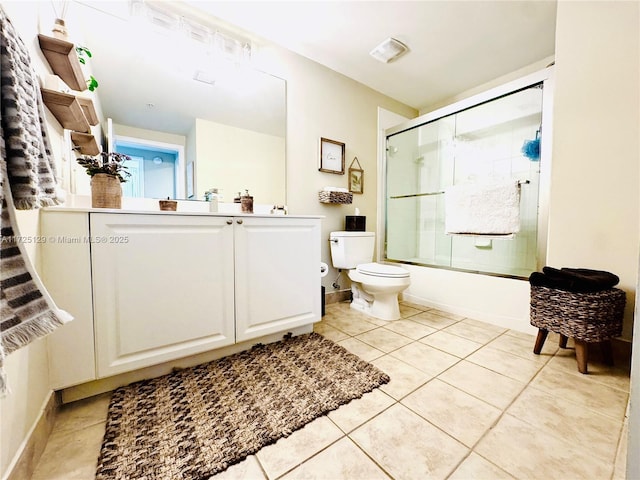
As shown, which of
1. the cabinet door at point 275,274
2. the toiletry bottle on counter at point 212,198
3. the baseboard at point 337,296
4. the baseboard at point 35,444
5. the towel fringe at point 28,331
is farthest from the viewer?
the baseboard at point 337,296

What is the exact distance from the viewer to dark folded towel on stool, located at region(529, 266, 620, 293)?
49.2 inches

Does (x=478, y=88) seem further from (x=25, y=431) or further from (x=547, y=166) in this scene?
(x=25, y=431)

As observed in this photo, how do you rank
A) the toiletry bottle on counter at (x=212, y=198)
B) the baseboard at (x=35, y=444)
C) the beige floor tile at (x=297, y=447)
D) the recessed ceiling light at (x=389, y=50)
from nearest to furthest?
the baseboard at (x=35, y=444), the beige floor tile at (x=297, y=447), the toiletry bottle on counter at (x=212, y=198), the recessed ceiling light at (x=389, y=50)

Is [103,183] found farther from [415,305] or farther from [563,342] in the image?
[563,342]

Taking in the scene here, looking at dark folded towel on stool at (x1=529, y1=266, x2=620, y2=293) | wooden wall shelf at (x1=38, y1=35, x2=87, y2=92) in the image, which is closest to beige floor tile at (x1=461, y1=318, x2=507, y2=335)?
dark folded towel on stool at (x1=529, y1=266, x2=620, y2=293)

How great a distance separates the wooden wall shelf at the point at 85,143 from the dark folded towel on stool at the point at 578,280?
2.48m

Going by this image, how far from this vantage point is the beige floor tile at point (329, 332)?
A: 172 cm

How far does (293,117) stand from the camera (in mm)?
2176

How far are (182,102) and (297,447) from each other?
2.03 m

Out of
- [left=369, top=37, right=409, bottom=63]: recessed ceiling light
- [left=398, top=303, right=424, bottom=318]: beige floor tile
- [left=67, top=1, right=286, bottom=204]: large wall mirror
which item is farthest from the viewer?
[left=398, top=303, right=424, bottom=318]: beige floor tile

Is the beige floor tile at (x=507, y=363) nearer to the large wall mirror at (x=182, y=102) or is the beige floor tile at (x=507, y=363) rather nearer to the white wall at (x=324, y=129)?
the white wall at (x=324, y=129)

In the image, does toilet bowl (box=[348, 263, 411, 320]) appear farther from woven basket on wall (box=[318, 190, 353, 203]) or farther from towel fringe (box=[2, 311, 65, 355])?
towel fringe (box=[2, 311, 65, 355])

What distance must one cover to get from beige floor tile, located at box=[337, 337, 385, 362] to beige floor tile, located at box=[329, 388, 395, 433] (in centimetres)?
31

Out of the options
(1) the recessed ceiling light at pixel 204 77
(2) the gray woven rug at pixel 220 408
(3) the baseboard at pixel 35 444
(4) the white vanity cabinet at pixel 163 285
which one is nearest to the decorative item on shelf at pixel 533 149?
(4) the white vanity cabinet at pixel 163 285
